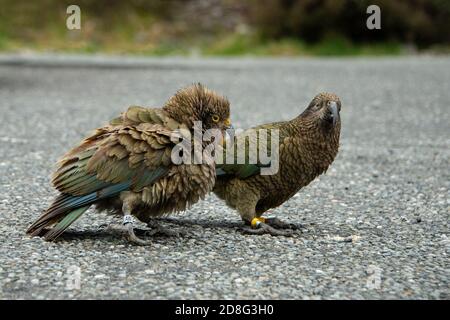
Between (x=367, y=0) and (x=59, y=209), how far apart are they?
1818cm

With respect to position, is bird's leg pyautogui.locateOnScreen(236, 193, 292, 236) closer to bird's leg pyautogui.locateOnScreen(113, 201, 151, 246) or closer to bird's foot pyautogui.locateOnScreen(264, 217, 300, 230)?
bird's foot pyautogui.locateOnScreen(264, 217, 300, 230)

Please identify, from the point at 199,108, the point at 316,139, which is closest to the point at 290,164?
the point at 316,139

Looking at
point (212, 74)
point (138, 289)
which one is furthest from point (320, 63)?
point (138, 289)

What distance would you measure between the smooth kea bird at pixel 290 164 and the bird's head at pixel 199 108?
1.19ft

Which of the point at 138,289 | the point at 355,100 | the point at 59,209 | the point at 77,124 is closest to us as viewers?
the point at 138,289

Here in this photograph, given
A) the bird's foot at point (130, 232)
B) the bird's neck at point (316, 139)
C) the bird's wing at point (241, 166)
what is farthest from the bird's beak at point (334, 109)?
the bird's foot at point (130, 232)

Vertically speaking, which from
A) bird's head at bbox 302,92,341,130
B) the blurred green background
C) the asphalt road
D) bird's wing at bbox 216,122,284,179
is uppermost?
the blurred green background

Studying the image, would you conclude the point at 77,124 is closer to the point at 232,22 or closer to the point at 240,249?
the point at 240,249

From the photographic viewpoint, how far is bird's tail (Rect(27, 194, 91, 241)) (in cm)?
476

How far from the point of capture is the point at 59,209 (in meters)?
4.78

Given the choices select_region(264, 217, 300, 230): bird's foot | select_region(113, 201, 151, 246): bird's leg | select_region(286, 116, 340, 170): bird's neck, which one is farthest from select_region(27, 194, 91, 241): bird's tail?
select_region(286, 116, 340, 170): bird's neck

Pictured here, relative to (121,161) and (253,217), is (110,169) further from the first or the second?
(253,217)

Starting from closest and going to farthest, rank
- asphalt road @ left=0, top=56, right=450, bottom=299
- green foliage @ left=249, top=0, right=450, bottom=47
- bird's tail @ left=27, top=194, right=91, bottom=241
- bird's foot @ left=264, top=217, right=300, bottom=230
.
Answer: asphalt road @ left=0, top=56, right=450, bottom=299
bird's tail @ left=27, top=194, right=91, bottom=241
bird's foot @ left=264, top=217, right=300, bottom=230
green foliage @ left=249, top=0, right=450, bottom=47

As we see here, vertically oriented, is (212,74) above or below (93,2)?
below
